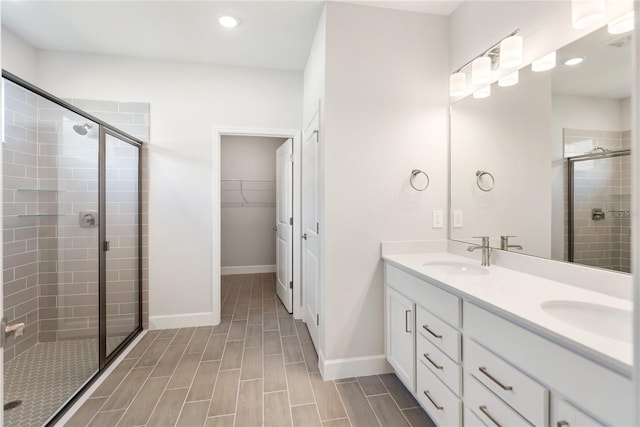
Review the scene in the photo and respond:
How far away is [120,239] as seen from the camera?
260cm

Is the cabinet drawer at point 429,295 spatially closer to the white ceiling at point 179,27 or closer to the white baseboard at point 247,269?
the white ceiling at point 179,27

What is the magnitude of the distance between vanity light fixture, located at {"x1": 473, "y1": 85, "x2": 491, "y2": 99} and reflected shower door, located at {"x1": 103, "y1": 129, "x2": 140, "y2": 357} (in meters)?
2.78

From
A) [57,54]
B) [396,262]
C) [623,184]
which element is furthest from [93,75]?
[623,184]

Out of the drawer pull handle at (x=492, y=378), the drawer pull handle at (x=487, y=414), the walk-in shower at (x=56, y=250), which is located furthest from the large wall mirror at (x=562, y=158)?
the walk-in shower at (x=56, y=250)

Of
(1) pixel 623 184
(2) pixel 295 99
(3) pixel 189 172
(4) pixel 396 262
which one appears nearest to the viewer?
(1) pixel 623 184

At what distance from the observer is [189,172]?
2979mm

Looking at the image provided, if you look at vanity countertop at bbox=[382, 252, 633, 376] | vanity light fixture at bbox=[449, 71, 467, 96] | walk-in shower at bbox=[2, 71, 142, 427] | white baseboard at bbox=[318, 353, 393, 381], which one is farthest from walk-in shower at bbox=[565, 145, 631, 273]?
walk-in shower at bbox=[2, 71, 142, 427]

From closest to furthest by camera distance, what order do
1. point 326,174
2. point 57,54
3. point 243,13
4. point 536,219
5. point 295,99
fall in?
point 536,219 → point 326,174 → point 243,13 → point 57,54 → point 295,99

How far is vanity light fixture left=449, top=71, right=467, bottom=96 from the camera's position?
207 centimetres

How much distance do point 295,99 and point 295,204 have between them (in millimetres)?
1134

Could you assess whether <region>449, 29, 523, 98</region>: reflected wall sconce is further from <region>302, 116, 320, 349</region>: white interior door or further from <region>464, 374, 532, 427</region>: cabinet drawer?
<region>464, 374, 532, 427</region>: cabinet drawer

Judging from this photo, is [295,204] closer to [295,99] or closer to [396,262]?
[295,99]

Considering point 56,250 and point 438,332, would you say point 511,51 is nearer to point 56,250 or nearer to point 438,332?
point 438,332

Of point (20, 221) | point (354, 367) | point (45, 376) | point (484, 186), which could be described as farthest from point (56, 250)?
point (484, 186)
